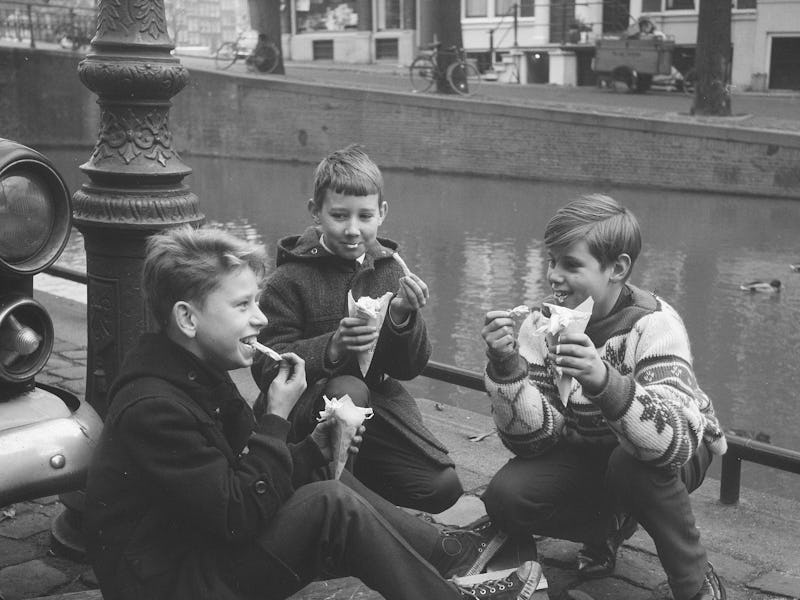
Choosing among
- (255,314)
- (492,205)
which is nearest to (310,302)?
(255,314)

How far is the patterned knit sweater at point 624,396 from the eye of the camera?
2.76m

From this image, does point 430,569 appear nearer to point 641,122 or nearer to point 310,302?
point 310,302

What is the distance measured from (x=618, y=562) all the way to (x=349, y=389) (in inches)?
38.2

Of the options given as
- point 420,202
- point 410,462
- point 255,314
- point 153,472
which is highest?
point 255,314

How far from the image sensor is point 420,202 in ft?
51.8

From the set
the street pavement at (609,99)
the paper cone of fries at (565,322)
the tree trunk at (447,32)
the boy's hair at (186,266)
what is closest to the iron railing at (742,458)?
the paper cone of fries at (565,322)

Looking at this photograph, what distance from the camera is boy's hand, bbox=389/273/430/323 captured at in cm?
300

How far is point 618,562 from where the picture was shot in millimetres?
3311

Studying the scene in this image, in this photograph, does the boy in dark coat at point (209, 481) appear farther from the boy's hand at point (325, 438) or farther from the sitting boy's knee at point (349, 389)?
the sitting boy's knee at point (349, 389)

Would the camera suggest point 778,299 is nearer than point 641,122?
Yes

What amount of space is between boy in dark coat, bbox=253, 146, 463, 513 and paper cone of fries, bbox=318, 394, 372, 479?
1.48 ft

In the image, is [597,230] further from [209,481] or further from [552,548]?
[209,481]

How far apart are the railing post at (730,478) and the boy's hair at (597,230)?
41.1 inches

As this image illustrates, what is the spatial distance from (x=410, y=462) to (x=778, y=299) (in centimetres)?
668
